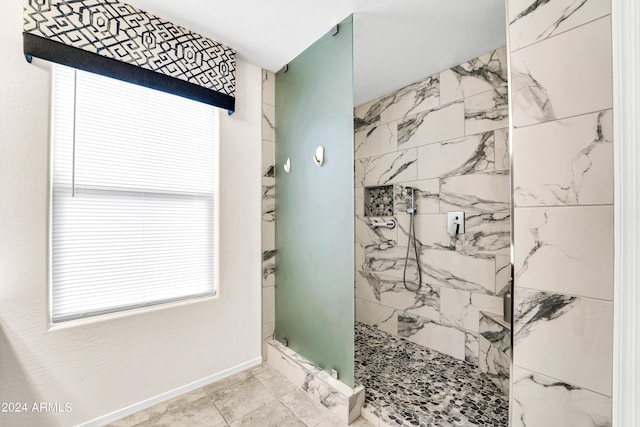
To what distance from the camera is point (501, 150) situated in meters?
1.82

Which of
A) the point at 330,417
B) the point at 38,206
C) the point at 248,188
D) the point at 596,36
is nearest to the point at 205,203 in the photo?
the point at 248,188

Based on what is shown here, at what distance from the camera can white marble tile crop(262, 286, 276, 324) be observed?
211 centimetres

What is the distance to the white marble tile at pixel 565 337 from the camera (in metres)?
0.92

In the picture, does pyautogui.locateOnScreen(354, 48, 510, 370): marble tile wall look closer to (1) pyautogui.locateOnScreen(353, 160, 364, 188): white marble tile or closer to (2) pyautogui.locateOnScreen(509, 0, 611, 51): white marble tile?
(1) pyautogui.locateOnScreen(353, 160, 364, 188): white marble tile

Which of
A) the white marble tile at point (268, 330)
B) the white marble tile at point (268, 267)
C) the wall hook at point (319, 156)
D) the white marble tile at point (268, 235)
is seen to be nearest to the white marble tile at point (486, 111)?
the wall hook at point (319, 156)

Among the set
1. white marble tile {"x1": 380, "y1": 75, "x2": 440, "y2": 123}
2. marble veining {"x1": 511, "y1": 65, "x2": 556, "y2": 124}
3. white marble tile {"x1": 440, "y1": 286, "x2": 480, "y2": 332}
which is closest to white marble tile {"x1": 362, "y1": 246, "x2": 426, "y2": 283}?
white marble tile {"x1": 440, "y1": 286, "x2": 480, "y2": 332}

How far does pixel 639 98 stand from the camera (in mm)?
266

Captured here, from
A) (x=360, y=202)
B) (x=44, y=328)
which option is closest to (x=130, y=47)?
(x=44, y=328)

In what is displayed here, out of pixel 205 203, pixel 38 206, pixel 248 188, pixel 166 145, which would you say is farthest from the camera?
pixel 248 188

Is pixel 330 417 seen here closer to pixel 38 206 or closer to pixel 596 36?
pixel 38 206

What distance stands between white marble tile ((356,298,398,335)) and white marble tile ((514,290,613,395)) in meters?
1.44

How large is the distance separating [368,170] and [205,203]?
171cm

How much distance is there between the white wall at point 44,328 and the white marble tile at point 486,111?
2.39 m

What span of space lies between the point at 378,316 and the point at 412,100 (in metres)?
2.20
